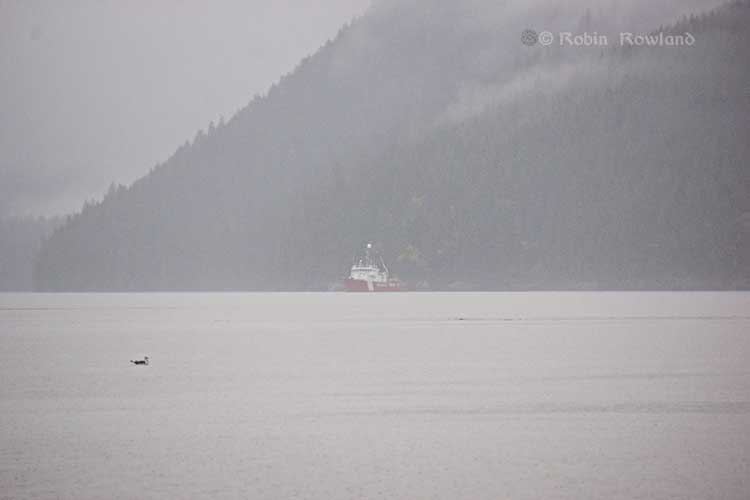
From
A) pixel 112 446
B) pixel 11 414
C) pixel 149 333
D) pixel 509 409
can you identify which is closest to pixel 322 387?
pixel 509 409

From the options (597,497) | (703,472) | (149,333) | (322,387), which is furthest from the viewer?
(149,333)

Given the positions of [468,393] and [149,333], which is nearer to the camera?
[468,393]

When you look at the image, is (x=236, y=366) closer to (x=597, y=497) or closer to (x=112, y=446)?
(x=112, y=446)

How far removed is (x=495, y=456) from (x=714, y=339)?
2741 cm

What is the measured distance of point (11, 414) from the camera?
15.8 metres

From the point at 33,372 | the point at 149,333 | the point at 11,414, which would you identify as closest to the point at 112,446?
the point at 11,414

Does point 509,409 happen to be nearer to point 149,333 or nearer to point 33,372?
point 33,372

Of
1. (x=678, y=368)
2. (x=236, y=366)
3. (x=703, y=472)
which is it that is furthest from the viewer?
(x=236, y=366)

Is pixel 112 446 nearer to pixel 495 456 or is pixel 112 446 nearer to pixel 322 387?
pixel 495 456

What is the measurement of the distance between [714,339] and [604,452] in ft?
87.9

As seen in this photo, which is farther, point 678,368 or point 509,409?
point 678,368

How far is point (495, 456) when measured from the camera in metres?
11.6

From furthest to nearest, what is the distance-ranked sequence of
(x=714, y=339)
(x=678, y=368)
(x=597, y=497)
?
(x=714, y=339) → (x=678, y=368) → (x=597, y=497)

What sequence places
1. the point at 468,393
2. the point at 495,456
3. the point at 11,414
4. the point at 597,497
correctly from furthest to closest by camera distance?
the point at 468,393 → the point at 11,414 → the point at 495,456 → the point at 597,497
